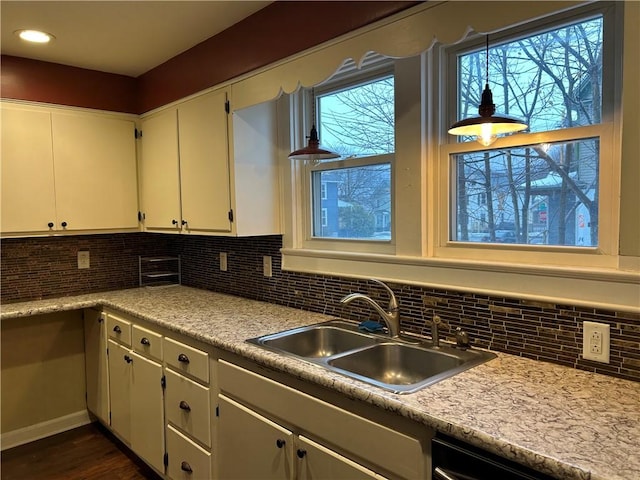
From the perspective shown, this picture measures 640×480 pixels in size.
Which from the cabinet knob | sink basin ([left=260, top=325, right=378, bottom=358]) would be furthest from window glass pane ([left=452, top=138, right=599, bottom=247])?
the cabinet knob

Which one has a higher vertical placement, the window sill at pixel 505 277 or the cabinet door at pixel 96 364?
A: the window sill at pixel 505 277

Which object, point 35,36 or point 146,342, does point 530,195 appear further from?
point 35,36

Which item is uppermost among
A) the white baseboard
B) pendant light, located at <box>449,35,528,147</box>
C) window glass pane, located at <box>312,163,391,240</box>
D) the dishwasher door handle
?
pendant light, located at <box>449,35,528,147</box>

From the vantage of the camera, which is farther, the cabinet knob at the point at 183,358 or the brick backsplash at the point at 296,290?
the cabinet knob at the point at 183,358

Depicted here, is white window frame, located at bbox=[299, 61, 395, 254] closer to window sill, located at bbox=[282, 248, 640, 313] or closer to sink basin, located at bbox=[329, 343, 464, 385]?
window sill, located at bbox=[282, 248, 640, 313]

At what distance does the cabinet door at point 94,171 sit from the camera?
2945 mm

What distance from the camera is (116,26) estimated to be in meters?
2.39

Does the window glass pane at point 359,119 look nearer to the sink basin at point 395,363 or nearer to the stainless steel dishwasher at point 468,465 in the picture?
the sink basin at point 395,363

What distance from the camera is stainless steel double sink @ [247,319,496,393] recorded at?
1707 mm

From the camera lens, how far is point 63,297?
3.15 meters

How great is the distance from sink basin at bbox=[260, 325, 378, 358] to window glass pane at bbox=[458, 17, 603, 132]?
1.05m

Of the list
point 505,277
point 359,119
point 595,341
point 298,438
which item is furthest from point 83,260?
point 595,341

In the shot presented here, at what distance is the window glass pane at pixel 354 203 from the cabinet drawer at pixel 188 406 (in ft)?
3.30

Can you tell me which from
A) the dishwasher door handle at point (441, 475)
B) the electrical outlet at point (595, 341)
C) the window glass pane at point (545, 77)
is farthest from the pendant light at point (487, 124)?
the dishwasher door handle at point (441, 475)
